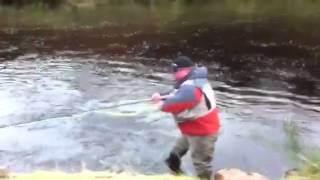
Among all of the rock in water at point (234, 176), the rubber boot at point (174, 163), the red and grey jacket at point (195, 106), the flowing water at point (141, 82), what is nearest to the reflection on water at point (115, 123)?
the flowing water at point (141, 82)

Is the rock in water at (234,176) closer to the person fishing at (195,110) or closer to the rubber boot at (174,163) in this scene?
the person fishing at (195,110)

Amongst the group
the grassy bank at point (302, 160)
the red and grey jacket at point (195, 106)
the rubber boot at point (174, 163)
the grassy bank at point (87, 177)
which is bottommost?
the rubber boot at point (174, 163)

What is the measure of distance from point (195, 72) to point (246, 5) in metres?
25.8

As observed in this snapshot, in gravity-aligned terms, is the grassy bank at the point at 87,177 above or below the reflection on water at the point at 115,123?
above

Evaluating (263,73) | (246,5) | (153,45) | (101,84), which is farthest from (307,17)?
(101,84)

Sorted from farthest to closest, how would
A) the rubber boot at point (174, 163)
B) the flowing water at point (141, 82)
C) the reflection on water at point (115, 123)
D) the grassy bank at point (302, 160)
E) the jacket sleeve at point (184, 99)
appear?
the flowing water at point (141, 82) → the reflection on water at point (115, 123) → the rubber boot at point (174, 163) → the jacket sleeve at point (184, 99) → the grassy bank at point (302, 160)

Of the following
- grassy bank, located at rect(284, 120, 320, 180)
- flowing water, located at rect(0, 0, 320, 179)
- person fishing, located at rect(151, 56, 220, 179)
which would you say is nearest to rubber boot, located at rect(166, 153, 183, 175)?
flowing water, located at rect(0, 0, 320, 179)

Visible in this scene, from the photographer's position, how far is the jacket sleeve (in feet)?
28.3

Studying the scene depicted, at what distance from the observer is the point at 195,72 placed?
28.7ft

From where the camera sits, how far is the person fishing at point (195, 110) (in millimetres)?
8672

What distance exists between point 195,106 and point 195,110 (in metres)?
0.07

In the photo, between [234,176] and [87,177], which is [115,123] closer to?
[87,177]

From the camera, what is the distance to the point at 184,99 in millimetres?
8672

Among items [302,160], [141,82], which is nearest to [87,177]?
[302,160]
